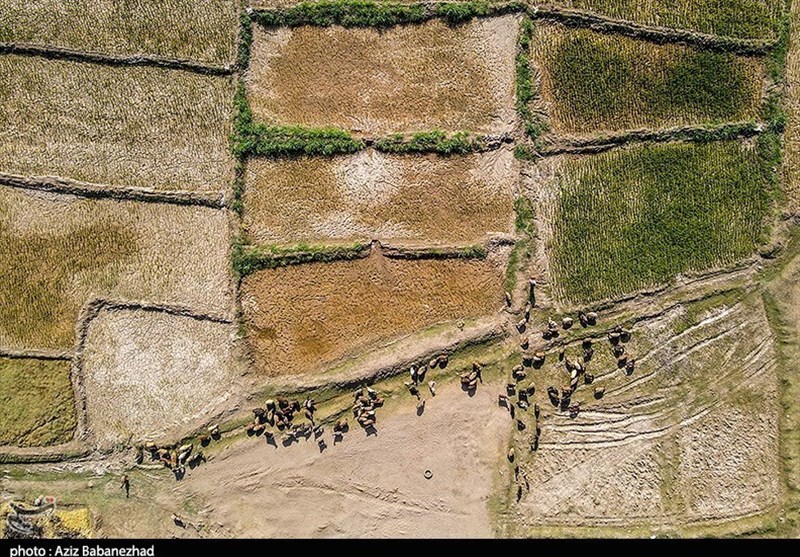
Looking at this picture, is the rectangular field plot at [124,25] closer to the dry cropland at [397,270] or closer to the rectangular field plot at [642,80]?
the dry cropland at [397,270]

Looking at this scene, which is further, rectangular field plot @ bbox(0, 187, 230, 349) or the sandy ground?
the sandy ground

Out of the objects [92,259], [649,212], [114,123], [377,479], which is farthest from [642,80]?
[92,259]

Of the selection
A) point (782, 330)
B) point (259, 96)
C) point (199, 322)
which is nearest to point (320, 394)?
point (199, 322)

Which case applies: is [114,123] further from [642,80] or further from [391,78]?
[642,80]

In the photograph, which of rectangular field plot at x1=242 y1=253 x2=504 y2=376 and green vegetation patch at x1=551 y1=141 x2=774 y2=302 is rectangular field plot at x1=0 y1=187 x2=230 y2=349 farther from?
green vegetation patch at x1=551 y1=141 x2=774 y2=302

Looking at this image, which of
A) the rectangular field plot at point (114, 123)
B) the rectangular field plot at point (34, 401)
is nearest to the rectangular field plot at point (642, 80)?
the rectangular field plot at point (114, 123)

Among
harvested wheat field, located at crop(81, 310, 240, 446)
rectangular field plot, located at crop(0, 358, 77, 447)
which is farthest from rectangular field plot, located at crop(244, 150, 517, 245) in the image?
rectangular field plot, located at crop(0, 358, 77, 447)

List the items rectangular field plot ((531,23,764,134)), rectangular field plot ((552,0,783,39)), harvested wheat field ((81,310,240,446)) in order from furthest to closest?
harvested wheat field ((81,310,240,446))
rectangular field plot ((531,23,764,134))
rectangular field plot ((552,0,783,39))
